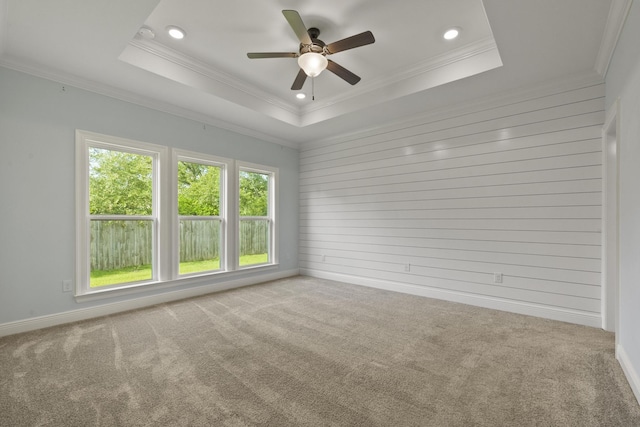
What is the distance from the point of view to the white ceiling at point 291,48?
2312 mm

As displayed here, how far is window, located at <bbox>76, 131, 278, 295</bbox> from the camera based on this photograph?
342cm

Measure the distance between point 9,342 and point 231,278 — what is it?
8.43 feet

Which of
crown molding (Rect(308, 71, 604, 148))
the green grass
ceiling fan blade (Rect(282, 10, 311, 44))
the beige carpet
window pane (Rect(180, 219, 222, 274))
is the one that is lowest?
the beige carpet

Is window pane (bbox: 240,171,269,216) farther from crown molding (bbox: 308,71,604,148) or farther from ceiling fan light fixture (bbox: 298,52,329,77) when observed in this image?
ceiling fan light fixture (bbox: 298,52,329,77)

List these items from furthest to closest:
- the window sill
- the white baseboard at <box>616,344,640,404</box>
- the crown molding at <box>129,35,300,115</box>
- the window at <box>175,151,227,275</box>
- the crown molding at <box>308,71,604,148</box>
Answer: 1. the window at <box>175,151,227,275</box>
2. the window sill
3. the crown molding at <box>308,71,604,148</box>
4. the crown molding at <box>129,35,300,115</box>
5. the white baseboard at <box>616,344,640,404</box>

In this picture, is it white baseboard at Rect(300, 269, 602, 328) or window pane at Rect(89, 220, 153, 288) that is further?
window pane at Rect(89, 220, 153, 288)

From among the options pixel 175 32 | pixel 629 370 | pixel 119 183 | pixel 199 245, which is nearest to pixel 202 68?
pixel 175 32

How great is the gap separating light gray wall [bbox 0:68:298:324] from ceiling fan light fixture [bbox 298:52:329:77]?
8.23ft

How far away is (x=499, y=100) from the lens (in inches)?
142

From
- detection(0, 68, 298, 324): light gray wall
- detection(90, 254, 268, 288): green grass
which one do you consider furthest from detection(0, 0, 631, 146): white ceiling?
detection(90, 254, 268, 288): green grass

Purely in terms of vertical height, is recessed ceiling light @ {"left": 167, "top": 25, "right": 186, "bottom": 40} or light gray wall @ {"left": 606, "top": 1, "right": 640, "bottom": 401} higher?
recessed ceiling light @ {"left": 167, "top": 25, "right": 186, "bottom": 40}

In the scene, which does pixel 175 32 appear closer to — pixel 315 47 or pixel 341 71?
pixel 315 47

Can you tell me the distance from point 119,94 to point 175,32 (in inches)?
52.4

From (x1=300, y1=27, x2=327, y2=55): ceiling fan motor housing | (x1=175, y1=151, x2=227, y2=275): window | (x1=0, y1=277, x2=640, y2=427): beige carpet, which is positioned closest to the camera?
(x1=0, y1=277, x2=640, y2=427): beige carpet
